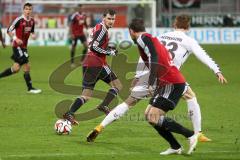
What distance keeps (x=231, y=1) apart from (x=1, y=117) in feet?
101

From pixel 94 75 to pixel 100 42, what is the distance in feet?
2.17

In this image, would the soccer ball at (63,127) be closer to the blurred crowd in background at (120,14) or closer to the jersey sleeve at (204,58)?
the jersey sleeve at (204,58)

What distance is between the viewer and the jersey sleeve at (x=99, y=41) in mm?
13055

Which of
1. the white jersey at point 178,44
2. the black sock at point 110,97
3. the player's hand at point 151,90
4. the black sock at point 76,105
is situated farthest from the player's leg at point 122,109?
the black sock at point 110,97

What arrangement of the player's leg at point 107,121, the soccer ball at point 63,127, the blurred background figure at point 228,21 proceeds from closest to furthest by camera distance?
1. the player's leg at point 107,121
2. the soccer ball at point 63,127
3. the blurred background figure at point 228,21

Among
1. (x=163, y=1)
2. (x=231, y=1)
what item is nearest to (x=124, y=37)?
(x=163, y=1)

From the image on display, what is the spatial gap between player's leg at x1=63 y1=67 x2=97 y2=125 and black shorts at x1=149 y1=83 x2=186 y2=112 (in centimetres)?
255

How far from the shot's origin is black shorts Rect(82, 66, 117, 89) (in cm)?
1301

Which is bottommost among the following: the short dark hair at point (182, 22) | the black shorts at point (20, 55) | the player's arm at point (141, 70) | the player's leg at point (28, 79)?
the player's leg at point (28, 79)

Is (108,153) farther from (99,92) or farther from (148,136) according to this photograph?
(99,92)

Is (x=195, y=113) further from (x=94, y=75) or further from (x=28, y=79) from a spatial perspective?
(x=28, y=79)

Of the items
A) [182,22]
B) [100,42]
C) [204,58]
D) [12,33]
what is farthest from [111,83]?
[12,33]

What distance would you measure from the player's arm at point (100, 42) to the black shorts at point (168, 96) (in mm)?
2967

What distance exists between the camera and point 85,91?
1288cm
